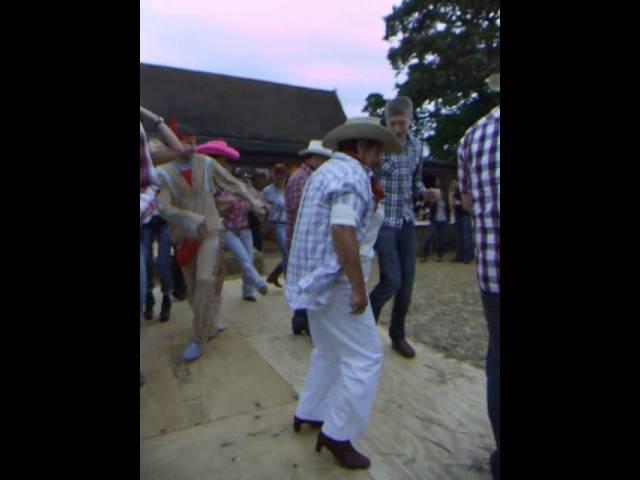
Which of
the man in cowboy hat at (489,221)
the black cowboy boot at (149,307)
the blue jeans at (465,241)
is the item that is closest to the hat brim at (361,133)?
the man in cowboy hat at (489,221)

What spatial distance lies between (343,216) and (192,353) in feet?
6.79

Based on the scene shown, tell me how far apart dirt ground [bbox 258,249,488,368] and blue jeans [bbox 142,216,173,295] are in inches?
89.5

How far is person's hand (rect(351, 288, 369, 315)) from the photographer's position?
198cm

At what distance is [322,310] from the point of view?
211 cm

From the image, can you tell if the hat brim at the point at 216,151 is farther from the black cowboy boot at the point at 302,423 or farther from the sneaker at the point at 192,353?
the black cowboy boot at the point at 302,423

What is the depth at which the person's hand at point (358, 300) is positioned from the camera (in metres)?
1.98

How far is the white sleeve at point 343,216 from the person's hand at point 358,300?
0.29 metres

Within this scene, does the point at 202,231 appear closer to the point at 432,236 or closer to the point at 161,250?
the point at 161,250

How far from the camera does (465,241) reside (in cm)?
937
